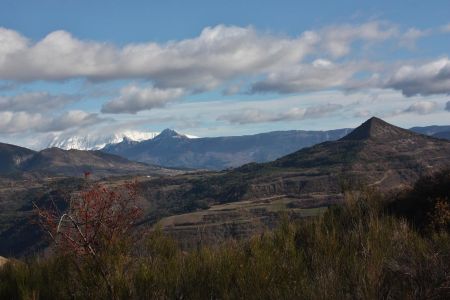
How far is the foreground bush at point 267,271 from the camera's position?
24.1 feet

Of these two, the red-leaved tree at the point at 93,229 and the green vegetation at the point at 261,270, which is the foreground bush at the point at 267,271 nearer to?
the green vegetation at the point at 261,270

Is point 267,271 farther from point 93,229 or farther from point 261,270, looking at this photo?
point 93,229

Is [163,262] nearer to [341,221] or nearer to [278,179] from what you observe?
[341,221]

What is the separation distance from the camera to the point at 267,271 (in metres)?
8.36

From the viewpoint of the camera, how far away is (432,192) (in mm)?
22453

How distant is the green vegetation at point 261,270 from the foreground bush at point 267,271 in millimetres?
15

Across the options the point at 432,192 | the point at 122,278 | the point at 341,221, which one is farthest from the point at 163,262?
the point at 432,192

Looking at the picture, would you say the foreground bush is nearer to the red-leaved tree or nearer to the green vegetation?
the green vegetation

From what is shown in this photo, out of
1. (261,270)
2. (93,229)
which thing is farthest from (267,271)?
(93,229)

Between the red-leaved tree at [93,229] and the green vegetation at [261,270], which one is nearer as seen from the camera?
the green vegetation at [261,270]

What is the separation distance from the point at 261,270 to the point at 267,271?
10 cm

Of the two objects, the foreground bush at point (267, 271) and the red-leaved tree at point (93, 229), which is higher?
the red-leaved tree at point (93, 229)

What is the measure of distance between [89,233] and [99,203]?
0.57 meters

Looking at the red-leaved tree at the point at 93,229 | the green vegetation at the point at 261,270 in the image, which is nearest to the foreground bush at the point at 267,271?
the green vegetation at the point at 261,270
